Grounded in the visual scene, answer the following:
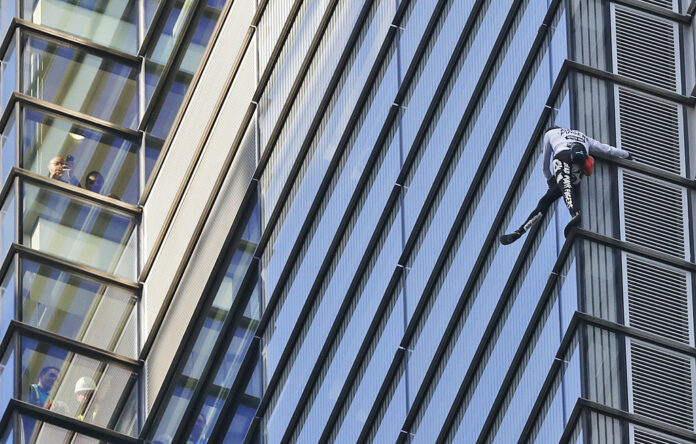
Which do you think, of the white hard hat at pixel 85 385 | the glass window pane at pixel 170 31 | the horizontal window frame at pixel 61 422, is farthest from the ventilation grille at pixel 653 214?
the glass window pane at pixel 170 31

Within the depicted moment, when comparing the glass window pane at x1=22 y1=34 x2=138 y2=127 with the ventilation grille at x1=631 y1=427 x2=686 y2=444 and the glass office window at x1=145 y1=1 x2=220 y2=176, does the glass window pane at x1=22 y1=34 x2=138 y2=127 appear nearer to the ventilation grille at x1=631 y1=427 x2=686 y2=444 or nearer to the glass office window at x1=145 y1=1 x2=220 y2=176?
the glass office window at x1=145 y1=1 x2=220 y2=176

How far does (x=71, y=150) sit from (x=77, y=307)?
3463 mm

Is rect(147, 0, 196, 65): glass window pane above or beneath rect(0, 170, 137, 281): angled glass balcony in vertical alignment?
above

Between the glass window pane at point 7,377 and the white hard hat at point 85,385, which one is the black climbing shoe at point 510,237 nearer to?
the glass window pane at point 7,377

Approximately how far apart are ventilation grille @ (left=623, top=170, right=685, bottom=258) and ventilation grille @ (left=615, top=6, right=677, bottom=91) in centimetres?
164

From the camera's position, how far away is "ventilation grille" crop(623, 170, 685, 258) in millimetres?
35719

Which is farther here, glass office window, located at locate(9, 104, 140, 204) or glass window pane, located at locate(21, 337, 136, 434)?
glass office window, located at locate(9, 104, 140, 204)

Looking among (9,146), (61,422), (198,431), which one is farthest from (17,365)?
(9,146)

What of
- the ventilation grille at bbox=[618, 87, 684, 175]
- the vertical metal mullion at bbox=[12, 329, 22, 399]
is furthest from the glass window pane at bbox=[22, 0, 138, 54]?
the ventilation grille at bbox=[618, 87, 684, 175]

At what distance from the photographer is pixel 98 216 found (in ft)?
165

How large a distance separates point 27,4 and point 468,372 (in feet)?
56.4

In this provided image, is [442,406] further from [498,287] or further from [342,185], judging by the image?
[342,185]

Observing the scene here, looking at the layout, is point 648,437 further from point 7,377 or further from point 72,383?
point 72,383

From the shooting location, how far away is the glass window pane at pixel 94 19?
51.9 meters
